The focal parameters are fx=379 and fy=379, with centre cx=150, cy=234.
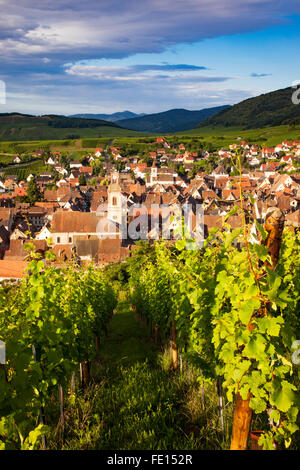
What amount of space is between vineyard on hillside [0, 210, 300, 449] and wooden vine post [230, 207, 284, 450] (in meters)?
0.01

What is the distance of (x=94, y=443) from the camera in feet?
19.5

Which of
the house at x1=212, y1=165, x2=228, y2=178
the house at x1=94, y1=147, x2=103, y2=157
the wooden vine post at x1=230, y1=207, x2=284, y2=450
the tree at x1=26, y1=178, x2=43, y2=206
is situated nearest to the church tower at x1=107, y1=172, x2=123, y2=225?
the tree at x1=26, y1=178, x2=43, y2=206

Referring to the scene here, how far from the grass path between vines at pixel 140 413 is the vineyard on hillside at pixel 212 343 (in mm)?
71

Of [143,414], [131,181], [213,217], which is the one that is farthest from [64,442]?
[131,181]

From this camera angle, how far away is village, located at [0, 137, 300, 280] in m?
43.3

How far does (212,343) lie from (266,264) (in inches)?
92.4

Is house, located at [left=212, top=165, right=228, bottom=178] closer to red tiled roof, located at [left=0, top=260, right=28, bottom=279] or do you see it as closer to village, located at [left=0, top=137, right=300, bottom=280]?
village, located at [left=0, top=137, right=300, bottom=280]

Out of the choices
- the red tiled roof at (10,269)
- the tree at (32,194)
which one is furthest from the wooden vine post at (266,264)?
the tree at (32,194)

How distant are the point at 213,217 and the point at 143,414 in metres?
46.5

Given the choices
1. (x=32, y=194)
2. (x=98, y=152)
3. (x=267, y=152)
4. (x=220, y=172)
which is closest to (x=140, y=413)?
(x=32, y=194)

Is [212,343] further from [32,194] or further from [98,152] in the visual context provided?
[98,152]

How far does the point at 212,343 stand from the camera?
18.7ft

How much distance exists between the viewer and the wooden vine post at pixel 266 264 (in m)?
3.69
